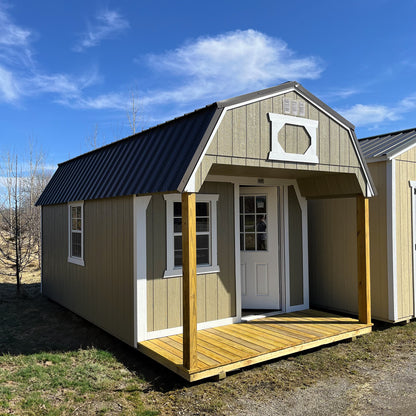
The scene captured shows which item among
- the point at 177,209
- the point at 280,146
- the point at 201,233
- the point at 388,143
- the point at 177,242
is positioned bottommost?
the point at 177,242

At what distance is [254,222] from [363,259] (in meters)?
1.96

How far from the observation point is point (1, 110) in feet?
60.5

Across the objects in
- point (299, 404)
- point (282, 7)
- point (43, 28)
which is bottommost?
point (299, 404)

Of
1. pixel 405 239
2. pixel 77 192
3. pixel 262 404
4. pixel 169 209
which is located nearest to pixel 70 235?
pixel 77 192

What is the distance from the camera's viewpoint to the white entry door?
6516 millimetres

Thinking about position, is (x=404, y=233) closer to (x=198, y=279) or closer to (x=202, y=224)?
(x=202, y=224)

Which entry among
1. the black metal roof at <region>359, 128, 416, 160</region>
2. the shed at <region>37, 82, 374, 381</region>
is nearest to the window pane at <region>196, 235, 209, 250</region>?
the shed at <region>37, 82, 374, 381</region>

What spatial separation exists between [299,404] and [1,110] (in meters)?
20.1

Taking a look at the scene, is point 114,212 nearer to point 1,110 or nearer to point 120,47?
point 120,47

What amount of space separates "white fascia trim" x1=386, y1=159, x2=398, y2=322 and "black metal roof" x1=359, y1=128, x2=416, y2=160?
22cm

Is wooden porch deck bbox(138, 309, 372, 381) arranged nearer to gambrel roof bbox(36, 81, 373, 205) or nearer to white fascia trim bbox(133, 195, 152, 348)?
white fascia trim bbox(133, 195, 152, 348)

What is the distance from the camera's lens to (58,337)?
5.84 meters

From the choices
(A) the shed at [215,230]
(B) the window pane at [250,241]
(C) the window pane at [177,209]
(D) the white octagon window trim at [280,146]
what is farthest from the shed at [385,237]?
(C) the window pane at [177,209]

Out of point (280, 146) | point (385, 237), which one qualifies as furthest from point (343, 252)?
point (280, 146)
